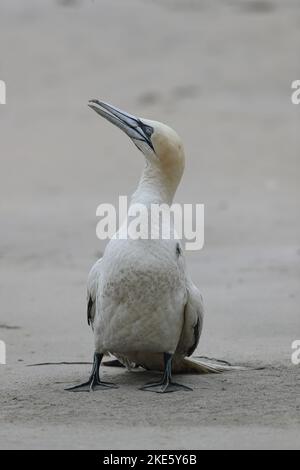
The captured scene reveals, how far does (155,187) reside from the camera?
6949 millimetres

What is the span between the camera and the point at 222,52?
24.7m

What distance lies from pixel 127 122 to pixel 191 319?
127 cm

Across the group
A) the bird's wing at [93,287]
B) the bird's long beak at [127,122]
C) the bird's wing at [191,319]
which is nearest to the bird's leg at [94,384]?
the bird's wing at [93,287]

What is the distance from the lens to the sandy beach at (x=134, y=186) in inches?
245

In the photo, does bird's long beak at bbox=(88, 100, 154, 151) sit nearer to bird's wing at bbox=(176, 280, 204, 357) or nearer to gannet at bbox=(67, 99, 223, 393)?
gannet at bbox=(67, 99, 223, 393)

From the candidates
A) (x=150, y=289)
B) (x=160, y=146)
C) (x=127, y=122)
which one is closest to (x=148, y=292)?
(x=150, y=289)

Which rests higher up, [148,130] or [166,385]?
[148,130]

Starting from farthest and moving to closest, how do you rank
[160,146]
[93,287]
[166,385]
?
[93,287] → [160,146] → [166,385]

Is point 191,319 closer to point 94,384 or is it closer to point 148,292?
point 148,292

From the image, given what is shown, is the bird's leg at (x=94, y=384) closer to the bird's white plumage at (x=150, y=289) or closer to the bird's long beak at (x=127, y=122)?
the bird's white plumage at (x=150, y=289)

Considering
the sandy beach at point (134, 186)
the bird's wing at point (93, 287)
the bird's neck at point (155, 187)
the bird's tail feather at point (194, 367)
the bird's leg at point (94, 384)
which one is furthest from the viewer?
the bird's tail feather at point (194, 367)

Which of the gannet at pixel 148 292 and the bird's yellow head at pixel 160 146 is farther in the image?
the bird's yellow head at pixel 160 146
